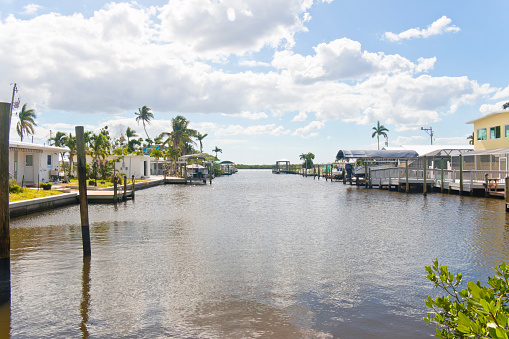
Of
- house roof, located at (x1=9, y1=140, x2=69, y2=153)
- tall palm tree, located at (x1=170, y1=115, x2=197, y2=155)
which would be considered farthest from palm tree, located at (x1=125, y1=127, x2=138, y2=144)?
house roof, located at (x1=9, y1=140, x2=69, y2=153)

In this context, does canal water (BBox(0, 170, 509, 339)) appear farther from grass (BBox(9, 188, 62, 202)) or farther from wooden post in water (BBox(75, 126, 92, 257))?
grass (BBox(9, 188, 62, 202))

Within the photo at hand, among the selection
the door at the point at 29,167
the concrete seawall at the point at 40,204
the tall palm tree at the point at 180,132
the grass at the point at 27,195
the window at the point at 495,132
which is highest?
the tall palm tree at the point at 180,132

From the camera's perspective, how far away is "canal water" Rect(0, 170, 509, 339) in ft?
24.9

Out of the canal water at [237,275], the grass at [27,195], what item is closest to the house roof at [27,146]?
the grass at [27,195]

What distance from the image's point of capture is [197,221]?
851 inches

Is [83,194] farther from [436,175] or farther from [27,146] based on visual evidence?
[436,175]

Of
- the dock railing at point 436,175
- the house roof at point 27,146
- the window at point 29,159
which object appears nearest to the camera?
the house roof at point 27,146

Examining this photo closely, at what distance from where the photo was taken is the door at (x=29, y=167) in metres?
33.4

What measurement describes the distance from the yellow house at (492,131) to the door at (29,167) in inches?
1710

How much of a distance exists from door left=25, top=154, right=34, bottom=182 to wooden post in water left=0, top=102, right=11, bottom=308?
27.9m

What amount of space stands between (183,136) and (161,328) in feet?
253

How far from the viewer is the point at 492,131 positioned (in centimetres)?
3947

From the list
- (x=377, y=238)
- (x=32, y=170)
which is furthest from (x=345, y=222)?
(x=32, y=170)

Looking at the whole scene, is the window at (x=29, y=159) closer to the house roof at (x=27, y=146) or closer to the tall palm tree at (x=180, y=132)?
the house roof at (x=27, y=146)
